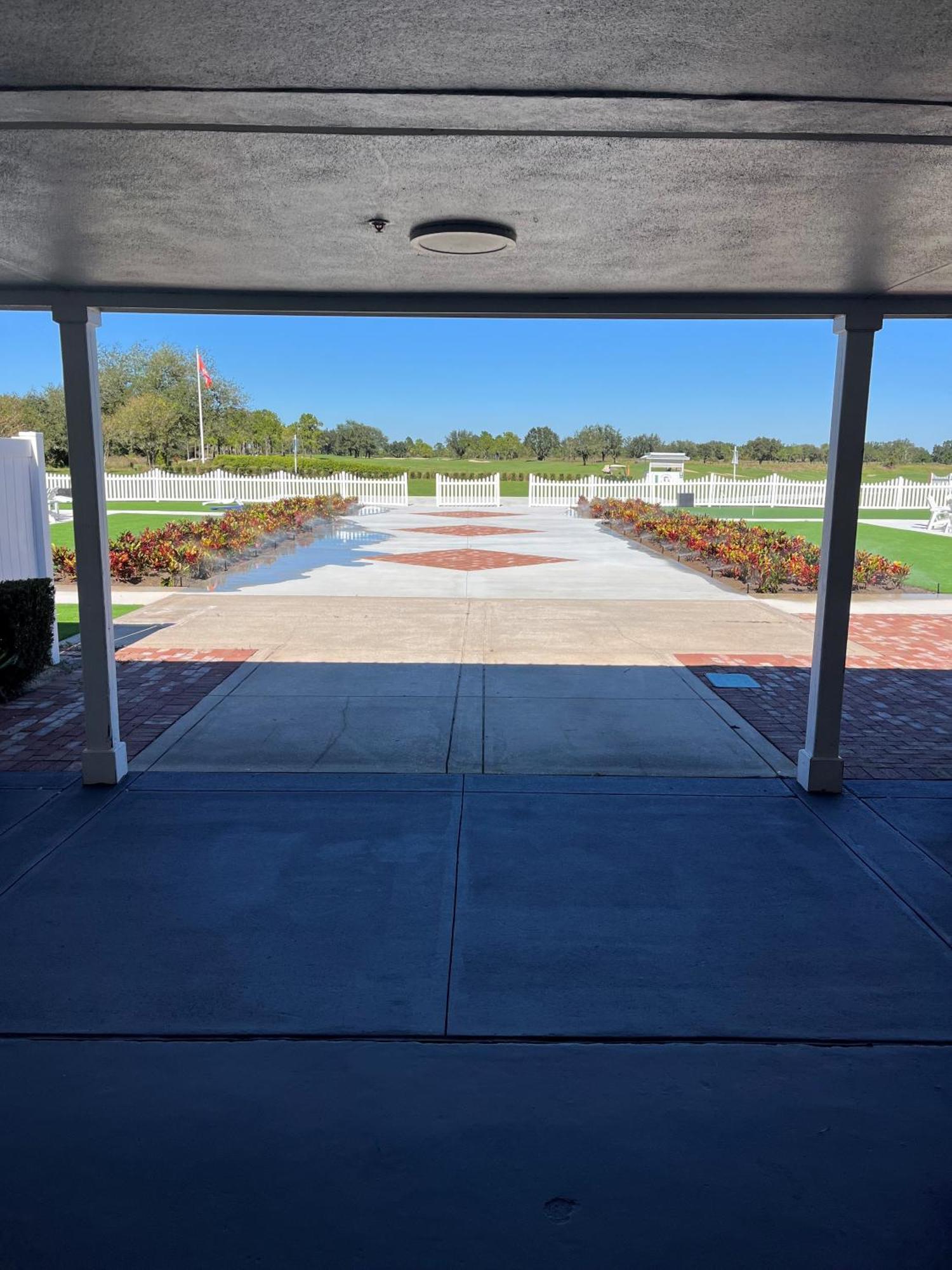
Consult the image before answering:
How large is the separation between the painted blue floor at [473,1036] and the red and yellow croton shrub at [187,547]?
6.91 metres

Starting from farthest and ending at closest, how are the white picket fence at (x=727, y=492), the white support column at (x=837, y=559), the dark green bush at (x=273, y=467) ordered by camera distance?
1. the dark green bush at (x=273, y=467)
2. the white picket fence at (x=727, y=492)
3. the white support column at (x=837, y=559)

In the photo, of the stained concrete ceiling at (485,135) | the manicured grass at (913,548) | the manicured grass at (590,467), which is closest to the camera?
the stained concrete ceiling at (485,135)

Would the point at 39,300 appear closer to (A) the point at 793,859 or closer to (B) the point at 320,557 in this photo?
(A) the point at 793,859

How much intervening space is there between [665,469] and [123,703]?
33087mm

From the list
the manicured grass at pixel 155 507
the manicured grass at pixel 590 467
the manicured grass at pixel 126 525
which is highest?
the manicured grass at pixel 590 467

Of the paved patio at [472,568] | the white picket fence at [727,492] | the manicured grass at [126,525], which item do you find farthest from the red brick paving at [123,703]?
the white picket fence at [727,492]

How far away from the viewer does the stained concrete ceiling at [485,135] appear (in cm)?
233

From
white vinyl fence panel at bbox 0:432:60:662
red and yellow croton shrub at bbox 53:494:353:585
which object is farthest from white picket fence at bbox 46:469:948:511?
white vinyl fence panel at bbox 0:432:60:662

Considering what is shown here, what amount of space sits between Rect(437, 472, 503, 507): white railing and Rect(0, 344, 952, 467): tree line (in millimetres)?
6665

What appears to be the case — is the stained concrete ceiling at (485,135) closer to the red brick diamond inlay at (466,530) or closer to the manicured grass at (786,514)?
the red brick diamond inlay at (466,530)

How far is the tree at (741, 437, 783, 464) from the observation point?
265 ft

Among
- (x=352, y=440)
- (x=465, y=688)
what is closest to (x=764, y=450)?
(x=352, y=440)

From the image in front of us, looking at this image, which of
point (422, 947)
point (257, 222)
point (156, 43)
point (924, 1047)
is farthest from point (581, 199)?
point (924, 1047)

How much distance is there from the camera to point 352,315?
5.84 metres
